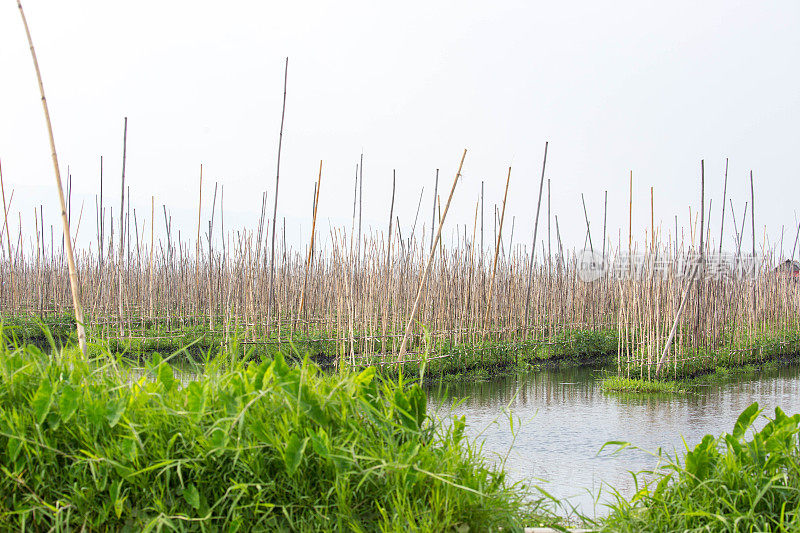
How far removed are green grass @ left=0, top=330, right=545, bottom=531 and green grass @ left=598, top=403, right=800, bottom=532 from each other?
13.4 inches

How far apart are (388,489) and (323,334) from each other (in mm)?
5299

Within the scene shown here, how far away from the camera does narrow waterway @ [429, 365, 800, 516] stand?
294 centimetres

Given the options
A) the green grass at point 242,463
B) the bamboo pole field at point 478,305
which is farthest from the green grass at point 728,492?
the bamboo pole field at point 478,305

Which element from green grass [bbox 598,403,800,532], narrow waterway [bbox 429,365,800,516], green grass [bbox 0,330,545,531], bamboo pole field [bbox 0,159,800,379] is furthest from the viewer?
bamboo pole field [bbox 0,159,800,379]

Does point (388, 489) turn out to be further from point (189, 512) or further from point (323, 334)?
point (323, 334)

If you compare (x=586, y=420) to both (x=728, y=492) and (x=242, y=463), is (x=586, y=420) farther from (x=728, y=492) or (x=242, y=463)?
(x=242, y=463)

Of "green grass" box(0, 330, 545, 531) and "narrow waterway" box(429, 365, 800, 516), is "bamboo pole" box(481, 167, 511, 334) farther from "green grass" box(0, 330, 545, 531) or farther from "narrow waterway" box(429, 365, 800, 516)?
"green grass" box(0, 330, 545, 531)

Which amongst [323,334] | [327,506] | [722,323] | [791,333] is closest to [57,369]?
[327,506]

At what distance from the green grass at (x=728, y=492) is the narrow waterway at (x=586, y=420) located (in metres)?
0.40

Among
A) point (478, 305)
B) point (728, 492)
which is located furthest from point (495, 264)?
point (728, 492)

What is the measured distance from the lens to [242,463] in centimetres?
163

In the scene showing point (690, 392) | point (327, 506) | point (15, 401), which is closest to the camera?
point (327, 506)

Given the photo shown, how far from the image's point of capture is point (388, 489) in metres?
1.63

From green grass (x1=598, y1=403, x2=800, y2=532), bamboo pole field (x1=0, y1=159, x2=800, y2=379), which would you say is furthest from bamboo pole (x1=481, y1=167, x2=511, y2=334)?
green grass (x1=598, y1=403, x2=800, y2=532)
